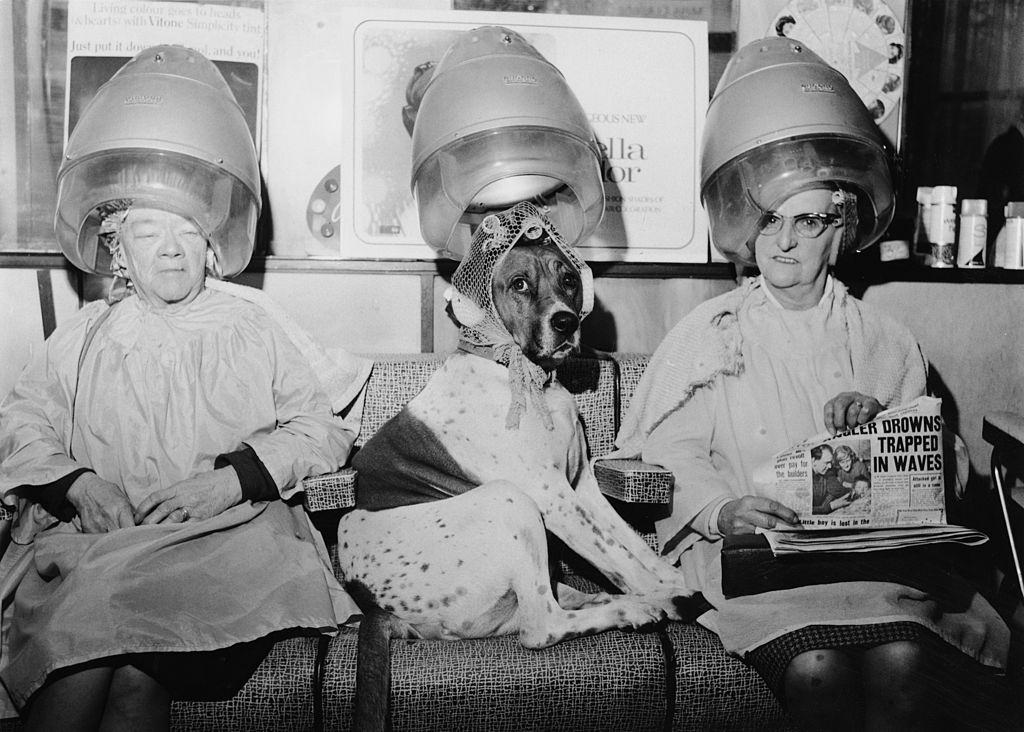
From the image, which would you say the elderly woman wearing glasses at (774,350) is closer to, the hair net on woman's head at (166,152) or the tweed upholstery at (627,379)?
the tweed upholstery at (627,379)

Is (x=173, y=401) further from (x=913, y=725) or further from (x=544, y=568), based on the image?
(x=913, y=725)

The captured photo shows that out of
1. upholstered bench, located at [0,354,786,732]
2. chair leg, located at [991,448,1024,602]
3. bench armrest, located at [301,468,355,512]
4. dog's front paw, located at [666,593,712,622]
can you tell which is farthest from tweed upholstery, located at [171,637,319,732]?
chair leg, located at [991,448,1024,602]

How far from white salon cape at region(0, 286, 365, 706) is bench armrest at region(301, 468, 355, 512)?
88 mm

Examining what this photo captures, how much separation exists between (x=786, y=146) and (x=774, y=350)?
0.57 meters

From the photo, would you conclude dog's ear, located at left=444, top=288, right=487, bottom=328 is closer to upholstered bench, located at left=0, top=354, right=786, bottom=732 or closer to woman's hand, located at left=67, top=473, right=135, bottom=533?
upholstered bench, located at left=0, top=354, right=786, bottom=732

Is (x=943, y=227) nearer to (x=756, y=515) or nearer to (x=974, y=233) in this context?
(x=974, y=233)

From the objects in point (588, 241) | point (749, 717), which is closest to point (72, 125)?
point (588, 241)

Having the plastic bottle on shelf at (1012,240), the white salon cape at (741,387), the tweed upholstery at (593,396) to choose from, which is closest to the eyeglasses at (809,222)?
the white salon cape at (741,387)

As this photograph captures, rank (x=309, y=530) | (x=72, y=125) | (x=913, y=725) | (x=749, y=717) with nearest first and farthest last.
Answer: (x=913, y=725)
(x=749, y=717)
(x=309, y=530)
(x=72, y=125)

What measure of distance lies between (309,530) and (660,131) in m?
1.94

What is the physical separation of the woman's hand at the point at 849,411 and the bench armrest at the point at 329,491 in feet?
4.34

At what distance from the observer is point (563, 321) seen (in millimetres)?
2260

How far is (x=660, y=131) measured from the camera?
3225 millimetres

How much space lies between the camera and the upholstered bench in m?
2.03
